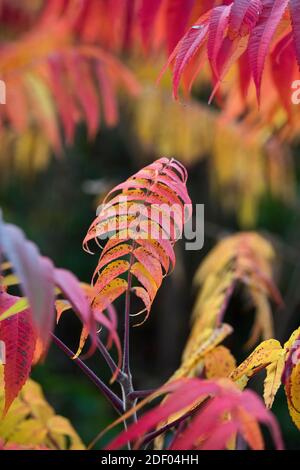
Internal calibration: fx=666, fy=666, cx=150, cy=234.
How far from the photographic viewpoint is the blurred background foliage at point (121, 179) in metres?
2.42

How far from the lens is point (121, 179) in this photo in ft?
10.3

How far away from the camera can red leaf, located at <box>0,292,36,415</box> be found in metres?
0.47

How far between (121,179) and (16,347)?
2671 millimetres

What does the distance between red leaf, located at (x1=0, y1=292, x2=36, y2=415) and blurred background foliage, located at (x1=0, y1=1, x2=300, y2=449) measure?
5.95 ft

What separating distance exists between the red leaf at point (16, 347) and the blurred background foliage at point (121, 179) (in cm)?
181

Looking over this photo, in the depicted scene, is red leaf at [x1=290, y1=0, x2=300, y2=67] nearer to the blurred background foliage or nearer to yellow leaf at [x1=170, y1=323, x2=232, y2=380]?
yellow leaf at [x1=170, y1=323, x2=232, y2=380]

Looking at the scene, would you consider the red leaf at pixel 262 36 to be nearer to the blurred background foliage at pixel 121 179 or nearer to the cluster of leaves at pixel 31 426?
the cluster of leaves at pixel 31 426

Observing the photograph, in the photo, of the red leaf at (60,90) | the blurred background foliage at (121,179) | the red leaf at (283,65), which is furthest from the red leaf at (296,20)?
the blurred background foliage at (121,179)

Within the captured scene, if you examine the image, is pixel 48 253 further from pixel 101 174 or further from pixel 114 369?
pixel 114 369

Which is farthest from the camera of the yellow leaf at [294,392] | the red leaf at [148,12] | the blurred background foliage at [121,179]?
the blurred background foliage at [121,179]

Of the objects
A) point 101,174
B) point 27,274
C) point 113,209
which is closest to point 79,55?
point 113,209

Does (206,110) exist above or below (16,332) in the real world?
below
